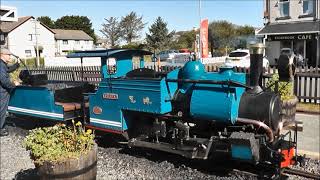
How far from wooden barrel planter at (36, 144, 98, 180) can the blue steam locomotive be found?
195cm

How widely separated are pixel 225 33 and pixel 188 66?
64.6m

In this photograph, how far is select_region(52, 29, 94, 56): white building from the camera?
84000 mm

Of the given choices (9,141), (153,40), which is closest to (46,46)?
(153,40)

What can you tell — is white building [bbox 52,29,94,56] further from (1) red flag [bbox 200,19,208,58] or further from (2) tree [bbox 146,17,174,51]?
(1) red flag [bbox 200,19,208,58]

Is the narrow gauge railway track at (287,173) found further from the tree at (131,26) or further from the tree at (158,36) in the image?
the tree at (131,26)

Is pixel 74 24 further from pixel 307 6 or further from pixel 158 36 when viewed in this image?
pixel 307 6

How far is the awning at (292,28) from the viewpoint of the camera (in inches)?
1135

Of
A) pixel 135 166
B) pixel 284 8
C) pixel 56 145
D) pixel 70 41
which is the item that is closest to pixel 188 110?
pixel 135 166

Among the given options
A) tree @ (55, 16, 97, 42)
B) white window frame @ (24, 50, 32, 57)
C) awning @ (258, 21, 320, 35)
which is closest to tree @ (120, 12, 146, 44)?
white window frame @ (24, 50, 32, 57)

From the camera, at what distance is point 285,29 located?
3042 cm

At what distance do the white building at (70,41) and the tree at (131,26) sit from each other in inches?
446

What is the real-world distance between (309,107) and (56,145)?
29.8 feet

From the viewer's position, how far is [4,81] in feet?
31.3

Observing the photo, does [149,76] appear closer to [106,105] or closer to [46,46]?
[106,105]
